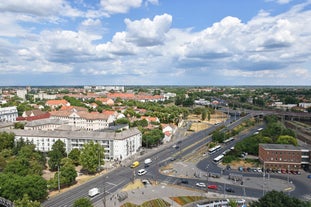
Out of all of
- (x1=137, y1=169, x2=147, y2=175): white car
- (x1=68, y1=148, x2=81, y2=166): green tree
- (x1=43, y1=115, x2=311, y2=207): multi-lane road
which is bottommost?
(x1=43, y1=115, x2=311, y2=207): multi-lane road

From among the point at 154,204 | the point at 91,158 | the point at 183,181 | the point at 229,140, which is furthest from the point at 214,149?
the point at 154,204

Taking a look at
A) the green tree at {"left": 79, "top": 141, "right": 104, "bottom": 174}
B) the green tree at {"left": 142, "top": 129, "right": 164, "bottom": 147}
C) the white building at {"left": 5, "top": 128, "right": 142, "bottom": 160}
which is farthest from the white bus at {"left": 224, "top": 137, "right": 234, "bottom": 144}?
the green tree at {"left": 79, "top": 141, "right": 104, "bottom": 174}

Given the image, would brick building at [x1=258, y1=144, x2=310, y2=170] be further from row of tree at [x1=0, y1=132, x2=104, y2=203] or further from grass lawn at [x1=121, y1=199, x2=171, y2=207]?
row of tree at [x1=0, y1=132, x2=104, y2=203]

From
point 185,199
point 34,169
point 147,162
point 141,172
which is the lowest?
point 185,199

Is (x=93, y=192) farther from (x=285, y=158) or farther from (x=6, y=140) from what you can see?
(x=285, y=158)

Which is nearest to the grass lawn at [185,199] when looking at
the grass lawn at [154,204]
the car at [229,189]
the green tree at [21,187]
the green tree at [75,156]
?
the grass lawn at [154,204]

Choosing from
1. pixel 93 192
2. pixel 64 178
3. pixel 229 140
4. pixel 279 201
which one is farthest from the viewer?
pixel 229 140
